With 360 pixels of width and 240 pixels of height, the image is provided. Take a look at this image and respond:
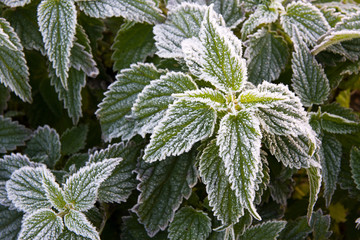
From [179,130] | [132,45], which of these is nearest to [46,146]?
[132,45]

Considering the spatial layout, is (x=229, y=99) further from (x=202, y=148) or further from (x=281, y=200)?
(x=281, y=200)

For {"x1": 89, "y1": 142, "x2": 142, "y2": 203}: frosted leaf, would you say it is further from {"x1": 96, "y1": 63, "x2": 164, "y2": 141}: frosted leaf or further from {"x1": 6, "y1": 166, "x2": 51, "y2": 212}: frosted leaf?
{"x1": 6, "y1": 166, "x2": 51, "y2": 212}: frosted leaf

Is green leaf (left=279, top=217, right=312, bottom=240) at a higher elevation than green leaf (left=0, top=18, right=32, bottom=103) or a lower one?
lower

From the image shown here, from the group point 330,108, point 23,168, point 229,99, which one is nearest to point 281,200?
point 330,108

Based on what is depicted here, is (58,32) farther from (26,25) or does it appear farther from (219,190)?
(219,190)

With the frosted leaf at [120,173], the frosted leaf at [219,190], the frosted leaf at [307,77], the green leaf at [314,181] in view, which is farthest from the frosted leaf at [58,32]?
the green leaf at [314,181]

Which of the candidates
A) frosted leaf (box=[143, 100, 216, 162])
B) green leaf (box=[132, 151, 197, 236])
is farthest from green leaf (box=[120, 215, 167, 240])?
frosted leaf (box=[143, 100, 216, 162])

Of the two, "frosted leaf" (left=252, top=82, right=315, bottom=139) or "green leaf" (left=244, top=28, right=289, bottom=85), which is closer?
"frosted leaf" (left=252, top=82, right=315, bottom=139)
